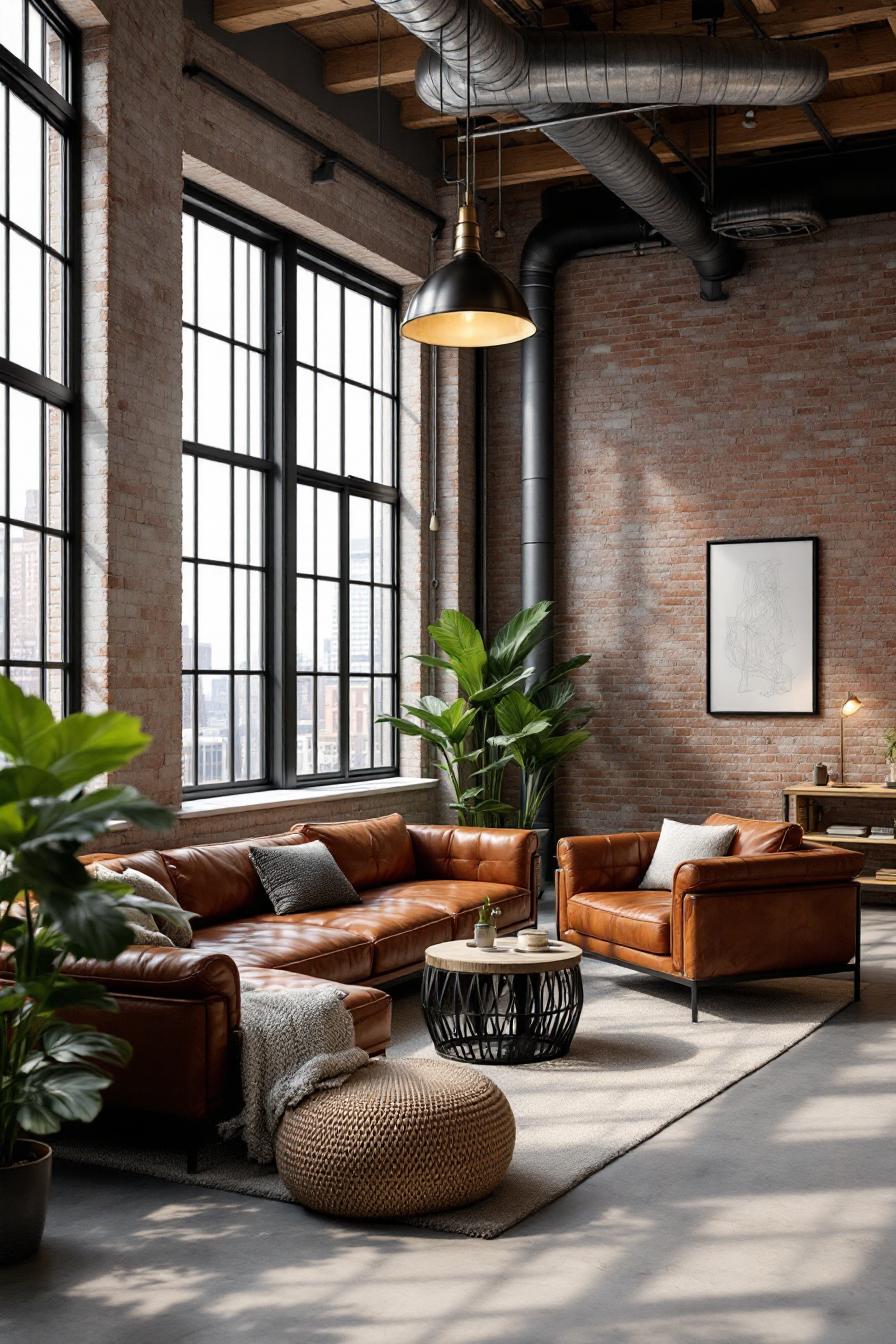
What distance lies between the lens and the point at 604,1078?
5.23 m

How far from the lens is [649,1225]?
3789 millimetres

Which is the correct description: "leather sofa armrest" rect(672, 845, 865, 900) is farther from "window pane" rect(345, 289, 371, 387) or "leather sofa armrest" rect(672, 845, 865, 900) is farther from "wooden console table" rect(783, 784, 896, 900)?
"window pane" rect(345, 289, 371, 387)

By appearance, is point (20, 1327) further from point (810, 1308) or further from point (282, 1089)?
point (810, 1308)

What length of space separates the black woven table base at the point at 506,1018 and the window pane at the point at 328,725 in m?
3.32

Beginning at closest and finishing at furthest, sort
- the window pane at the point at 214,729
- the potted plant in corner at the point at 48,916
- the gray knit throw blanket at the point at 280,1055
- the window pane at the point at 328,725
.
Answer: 1. the potted plant in corner at the point at 48,916
2. the gray knit throw blanket at the point at 280,1055
3. the window pane at the point at 214,729
4. the window pane at the point at 328,725

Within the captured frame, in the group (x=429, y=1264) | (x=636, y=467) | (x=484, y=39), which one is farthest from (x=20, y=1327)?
(x=636, y=467)

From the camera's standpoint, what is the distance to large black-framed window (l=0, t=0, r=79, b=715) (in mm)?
6012

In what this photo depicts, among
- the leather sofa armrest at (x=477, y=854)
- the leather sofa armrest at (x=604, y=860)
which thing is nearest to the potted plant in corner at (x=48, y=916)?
the leather sofa armrest at (x=604, y=860)

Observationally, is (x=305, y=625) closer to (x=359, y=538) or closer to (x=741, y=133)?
(x=359, y=538)

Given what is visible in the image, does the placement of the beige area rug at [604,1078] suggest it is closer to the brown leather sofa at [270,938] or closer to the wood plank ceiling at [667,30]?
the brown leather sofa at [270,938]

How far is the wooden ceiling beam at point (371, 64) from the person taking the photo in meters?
8.19

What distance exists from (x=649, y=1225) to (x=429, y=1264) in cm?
64

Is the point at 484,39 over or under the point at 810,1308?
over

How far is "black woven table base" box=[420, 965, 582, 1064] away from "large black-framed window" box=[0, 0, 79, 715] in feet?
7.17
